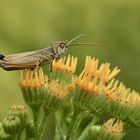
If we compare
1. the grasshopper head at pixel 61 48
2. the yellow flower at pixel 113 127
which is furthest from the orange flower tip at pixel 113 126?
the grasshopper head at pixel 61 48

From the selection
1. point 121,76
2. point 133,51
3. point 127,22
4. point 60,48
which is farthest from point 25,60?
point 127,22

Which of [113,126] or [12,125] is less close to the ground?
[113,126]

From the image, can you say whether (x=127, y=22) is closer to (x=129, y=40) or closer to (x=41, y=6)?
(x=129, y=40)

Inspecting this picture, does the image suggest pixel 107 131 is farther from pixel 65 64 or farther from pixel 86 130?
pixel 65 64

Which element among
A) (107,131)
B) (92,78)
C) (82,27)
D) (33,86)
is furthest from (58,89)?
(82,27)

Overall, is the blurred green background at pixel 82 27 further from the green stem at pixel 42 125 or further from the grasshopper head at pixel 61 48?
the green stem at pixel 42 125
